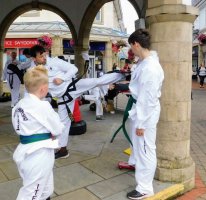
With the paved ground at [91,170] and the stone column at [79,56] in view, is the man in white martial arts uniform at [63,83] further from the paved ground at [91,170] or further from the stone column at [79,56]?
the stone column at [79,56]

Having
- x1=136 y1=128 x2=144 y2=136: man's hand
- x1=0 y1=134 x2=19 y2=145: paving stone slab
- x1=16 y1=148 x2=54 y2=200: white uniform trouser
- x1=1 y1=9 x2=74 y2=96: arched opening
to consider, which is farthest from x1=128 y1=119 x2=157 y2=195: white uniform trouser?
x1=1 y1=9 x2=74 y2=96: arched opening

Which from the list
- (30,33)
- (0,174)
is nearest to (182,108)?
(0,174)

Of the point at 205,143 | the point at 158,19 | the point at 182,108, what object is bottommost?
the point at 205,143

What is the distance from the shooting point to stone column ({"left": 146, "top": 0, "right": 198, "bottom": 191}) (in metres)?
4.01

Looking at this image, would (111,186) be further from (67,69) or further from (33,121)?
(67,69)

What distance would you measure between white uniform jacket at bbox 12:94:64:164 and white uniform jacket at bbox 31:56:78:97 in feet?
6.47

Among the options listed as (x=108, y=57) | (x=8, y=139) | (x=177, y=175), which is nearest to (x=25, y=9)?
(x=8, y=139)

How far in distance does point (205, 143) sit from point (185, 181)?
8.36 feet

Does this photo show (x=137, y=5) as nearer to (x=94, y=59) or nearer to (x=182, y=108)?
(x=182, y=108)

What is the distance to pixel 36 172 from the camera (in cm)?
286

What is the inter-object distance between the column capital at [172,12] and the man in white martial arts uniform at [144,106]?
21.3 inches

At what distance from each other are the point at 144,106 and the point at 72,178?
1.47 meters

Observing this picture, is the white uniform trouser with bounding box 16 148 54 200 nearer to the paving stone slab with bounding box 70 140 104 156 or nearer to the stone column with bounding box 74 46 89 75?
the paving stone slab with bounding box 70 140 104 156

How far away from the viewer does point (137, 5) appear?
920 centimetres
